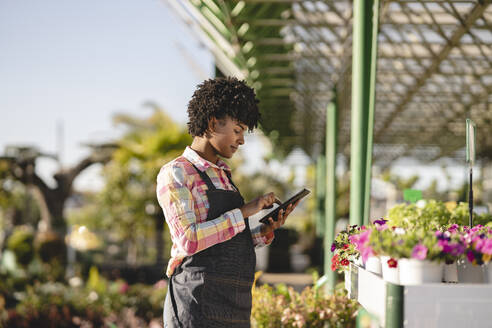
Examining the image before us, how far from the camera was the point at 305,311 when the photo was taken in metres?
3.19

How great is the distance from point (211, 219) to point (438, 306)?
832 mm

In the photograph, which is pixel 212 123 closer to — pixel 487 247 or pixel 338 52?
pixel 487 247

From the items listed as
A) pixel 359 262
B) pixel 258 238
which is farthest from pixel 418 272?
pixel 258 238

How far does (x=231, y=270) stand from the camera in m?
2.01

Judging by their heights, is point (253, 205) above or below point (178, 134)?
below

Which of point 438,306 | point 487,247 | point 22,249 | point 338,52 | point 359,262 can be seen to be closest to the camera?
point 438,306

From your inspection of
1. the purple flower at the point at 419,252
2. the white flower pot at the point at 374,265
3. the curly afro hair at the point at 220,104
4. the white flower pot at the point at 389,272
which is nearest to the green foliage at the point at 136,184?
the curly afro hair at the point at 220,104

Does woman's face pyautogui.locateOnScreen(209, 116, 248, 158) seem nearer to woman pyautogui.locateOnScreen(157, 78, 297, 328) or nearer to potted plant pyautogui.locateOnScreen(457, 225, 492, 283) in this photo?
woman pyautogui.locateOnScreen(157, 78, 297, 328)

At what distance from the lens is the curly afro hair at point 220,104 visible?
2098 mm

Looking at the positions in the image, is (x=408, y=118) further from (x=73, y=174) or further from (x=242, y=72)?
(x=73, y=174)

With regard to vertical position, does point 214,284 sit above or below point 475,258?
below

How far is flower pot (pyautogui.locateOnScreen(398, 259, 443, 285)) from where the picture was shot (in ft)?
5.51

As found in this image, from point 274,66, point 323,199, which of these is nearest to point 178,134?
point 323,199

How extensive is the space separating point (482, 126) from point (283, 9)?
30.9 ft
